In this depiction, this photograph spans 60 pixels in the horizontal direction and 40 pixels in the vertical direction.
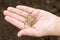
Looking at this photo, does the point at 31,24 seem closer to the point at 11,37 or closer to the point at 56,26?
the point at 56,26

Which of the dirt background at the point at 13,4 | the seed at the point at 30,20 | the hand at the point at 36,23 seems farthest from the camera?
the dirt background at the point at 13,4

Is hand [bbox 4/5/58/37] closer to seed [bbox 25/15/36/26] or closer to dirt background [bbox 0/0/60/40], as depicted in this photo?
seed [bbox 25/15/36/26]

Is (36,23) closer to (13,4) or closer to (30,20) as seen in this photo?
(30,20)

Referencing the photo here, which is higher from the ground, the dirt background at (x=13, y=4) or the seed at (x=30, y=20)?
the dirt background at (x=13, y=4)

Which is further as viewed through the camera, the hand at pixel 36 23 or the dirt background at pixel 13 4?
the dirt background at pixel 13 4

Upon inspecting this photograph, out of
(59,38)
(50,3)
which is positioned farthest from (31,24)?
(50,3)

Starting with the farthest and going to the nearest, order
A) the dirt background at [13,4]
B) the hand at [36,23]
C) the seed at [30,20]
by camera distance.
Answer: the dirt background at [13,4] < the seed at [30,20] < the hand at [36,23]

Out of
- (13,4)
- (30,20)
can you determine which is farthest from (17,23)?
(13,4)

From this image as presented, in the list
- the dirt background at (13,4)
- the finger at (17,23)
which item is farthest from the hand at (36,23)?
the dirt background at (13,4)

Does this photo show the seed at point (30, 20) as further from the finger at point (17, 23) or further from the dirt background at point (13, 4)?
the dirt background at point (13, 4)
